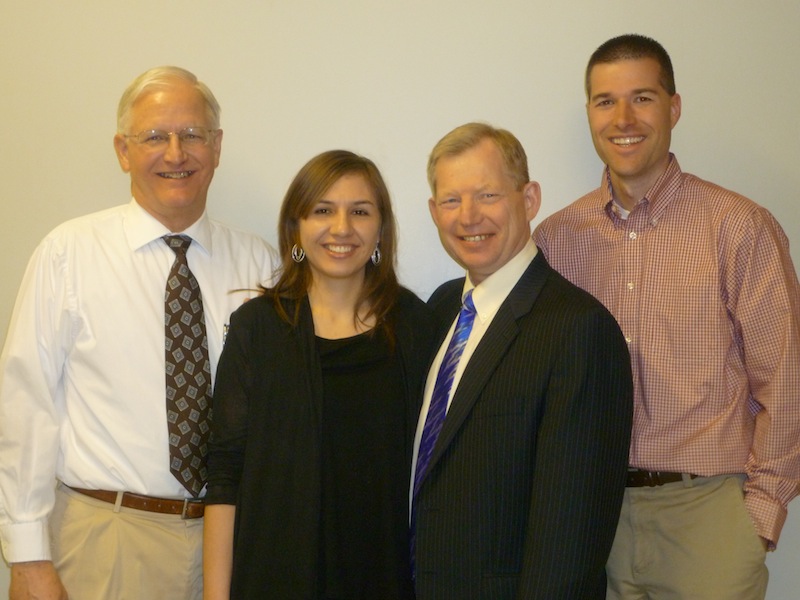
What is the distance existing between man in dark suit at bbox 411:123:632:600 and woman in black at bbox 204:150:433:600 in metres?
0.13

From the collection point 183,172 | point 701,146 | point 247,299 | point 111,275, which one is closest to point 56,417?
point 111,275

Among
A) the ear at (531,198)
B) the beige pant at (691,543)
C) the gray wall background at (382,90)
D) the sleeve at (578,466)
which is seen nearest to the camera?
the sleeve at (578,466)

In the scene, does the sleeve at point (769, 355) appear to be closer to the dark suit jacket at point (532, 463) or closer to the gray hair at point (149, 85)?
the dark suit jacket at point (532, 463)

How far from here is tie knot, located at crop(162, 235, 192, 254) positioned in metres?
2.31

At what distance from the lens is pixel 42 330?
7.27ft

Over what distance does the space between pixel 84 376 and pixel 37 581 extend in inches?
22.3

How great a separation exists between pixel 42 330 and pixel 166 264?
0.39 meters

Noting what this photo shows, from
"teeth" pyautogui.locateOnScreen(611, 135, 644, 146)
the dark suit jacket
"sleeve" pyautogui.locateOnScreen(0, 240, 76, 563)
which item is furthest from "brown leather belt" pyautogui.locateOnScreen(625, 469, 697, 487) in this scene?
Result: "sleeve" pyautogui.locateOnScreen(0, 240, 76, 563)

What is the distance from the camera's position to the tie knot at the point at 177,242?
7.59 feet

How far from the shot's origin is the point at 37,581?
7.01 ft

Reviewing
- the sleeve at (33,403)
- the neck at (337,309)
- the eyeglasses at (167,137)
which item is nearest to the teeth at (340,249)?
the neck at (337,309)

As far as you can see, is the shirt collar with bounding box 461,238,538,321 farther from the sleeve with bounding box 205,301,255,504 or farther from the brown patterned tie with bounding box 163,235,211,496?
the brown patterned tie with bounding box 163,235,211,496

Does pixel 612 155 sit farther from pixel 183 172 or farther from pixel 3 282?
pixel 3 282

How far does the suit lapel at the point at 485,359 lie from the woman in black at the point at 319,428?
23cm
